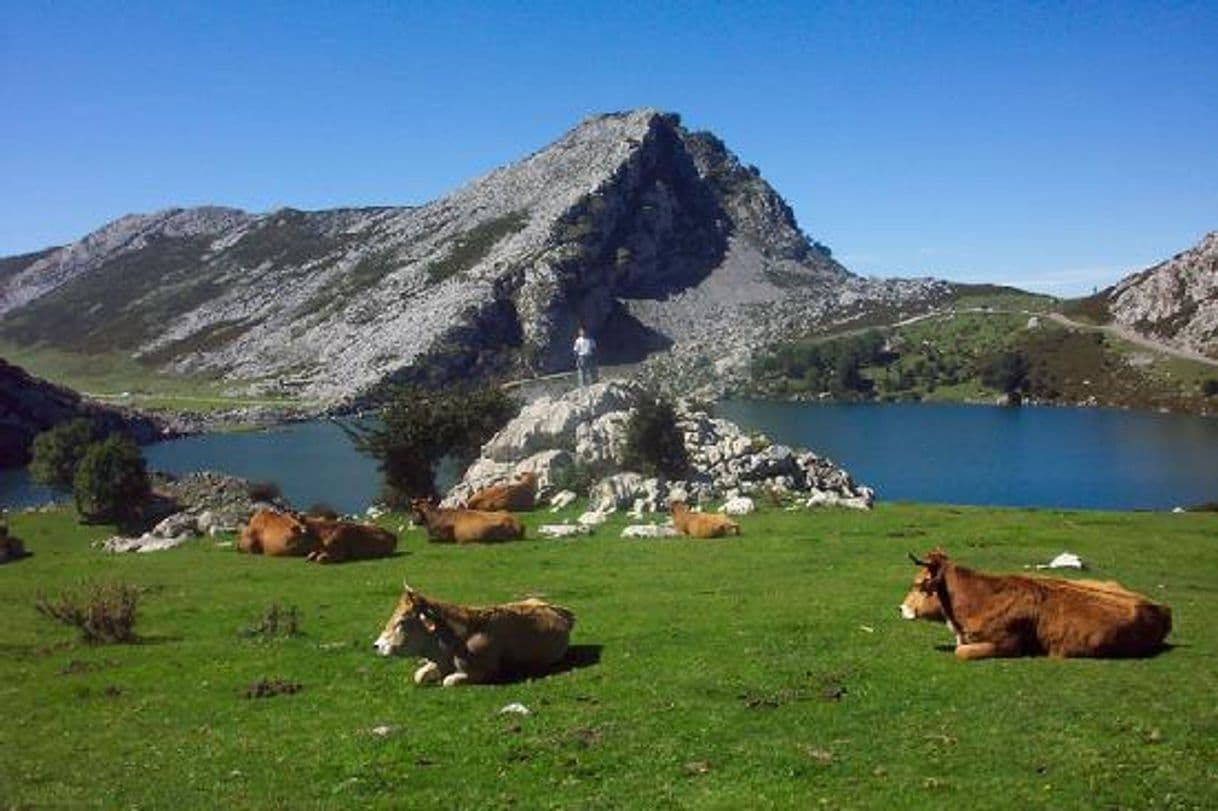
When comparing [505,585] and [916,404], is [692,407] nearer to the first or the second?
[505,585]

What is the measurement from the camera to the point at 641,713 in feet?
47.3

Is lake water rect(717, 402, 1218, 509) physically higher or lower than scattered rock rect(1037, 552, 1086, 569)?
lower

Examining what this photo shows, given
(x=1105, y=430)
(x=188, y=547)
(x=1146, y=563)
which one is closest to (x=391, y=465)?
(x=188, y=547)

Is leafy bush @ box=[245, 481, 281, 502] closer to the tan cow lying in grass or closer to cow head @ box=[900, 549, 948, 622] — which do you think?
the tan cow lying in grass

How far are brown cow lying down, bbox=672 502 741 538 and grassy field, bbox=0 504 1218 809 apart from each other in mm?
8802

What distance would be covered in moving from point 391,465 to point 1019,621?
3949 cm

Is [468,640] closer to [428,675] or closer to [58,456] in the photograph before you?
[428,675]

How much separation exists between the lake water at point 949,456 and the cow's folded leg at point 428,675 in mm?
54124

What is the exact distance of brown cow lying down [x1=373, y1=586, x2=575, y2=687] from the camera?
56.1 feet

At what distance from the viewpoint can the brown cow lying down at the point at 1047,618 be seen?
16469mm

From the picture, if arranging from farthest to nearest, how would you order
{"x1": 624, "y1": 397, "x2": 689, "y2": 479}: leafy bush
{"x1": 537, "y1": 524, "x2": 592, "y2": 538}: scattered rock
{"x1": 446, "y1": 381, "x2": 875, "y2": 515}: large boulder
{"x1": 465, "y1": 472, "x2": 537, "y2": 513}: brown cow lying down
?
{"x1": 624, "y1": 397, "x2": 689, "y2": 479}: leafy bush < {"x1": 446, "y1": 381, "x2": 875, "y2": 515}: large boulder < {"x1": 465, "y1": 472, "x2": 537, "y2": 513}: brown cow lying down < {"x1": 537, "y1": 524, "x2": 592, "y2": 538}: scattered rock

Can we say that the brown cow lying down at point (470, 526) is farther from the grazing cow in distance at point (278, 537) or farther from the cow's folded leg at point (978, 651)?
the cow's folded leg at point (978, 651)

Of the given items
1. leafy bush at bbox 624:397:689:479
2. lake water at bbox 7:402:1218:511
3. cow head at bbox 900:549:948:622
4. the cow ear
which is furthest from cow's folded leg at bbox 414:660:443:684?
lake water at bbox 7:402:1218:511

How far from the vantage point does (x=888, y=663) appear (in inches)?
651
